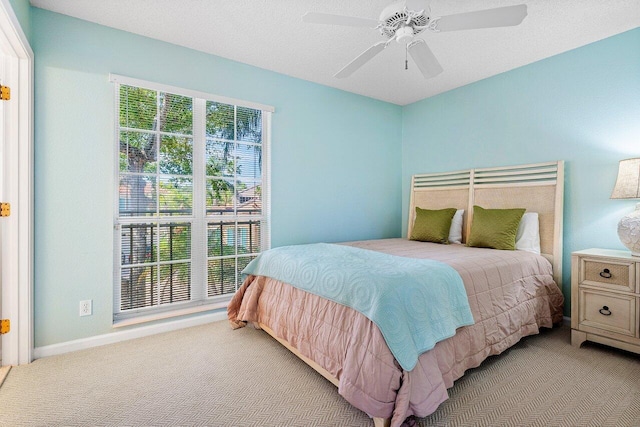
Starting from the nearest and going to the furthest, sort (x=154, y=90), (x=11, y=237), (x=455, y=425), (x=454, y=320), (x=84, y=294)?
(x=455, y=425)
(x=454, y=320)
(x=11, y=237)
(x=84, y=294)
(x=154, y=90)

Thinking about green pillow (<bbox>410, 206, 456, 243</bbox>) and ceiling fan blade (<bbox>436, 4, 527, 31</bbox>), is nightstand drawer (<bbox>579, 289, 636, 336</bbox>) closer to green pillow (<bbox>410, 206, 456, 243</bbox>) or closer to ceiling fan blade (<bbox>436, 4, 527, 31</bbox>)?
green pillow (<bbox>410, 206, 456, 243</bbox>)

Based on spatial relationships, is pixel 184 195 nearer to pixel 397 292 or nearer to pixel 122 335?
pixel 122 335

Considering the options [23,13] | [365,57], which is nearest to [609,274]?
[365,57]

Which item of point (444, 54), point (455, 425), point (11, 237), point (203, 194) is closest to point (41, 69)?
point (11, 237)

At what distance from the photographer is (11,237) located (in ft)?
6.96

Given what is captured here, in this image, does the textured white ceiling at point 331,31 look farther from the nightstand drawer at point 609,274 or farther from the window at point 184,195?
the nightstand drawer at point 609,274

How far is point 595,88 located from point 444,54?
1.36 metres

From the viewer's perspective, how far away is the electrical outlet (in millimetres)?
2438

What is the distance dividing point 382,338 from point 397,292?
25cm

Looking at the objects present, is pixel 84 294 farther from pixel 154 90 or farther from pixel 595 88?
pixel 595 88

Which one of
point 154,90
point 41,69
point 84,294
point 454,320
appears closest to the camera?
point 454,320

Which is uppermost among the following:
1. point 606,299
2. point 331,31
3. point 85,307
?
point 331,31

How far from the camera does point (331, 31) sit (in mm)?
2551

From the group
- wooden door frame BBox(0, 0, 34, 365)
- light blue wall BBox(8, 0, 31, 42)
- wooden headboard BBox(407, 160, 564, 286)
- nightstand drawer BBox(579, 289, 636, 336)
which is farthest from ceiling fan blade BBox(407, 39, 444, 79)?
wooden door frame BBox(0, 0, 34, 365)
